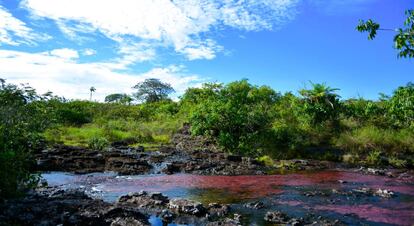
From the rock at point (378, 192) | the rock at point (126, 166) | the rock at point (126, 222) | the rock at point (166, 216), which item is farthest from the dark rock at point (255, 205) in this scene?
the rock at point (126, 166)

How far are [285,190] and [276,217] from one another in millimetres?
4467

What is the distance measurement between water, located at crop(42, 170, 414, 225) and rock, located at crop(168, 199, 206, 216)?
83 centimetres

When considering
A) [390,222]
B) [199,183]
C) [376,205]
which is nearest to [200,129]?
[199,183]

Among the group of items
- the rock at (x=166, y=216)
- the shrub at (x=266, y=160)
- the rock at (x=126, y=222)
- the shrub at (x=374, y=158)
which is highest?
the shrub at (x=374, y=158)

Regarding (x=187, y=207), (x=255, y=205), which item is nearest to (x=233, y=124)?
(x=255, y=205)

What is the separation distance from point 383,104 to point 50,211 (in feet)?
74.9

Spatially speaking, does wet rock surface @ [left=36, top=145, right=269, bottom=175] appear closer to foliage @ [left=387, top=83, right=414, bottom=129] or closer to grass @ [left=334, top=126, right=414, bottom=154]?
grass @ [left=334, top=126, right=414, bottom=154]

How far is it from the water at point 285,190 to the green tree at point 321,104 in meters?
6.91

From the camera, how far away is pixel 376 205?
12555 millimetres

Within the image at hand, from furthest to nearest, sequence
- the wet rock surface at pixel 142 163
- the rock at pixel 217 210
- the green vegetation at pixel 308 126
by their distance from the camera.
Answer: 1. the green vegetation at pixel 308 126
2. the wet rock surface at pixel 142 163
3. the rock at pixel 217 210

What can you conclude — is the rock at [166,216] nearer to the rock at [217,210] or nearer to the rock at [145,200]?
the rock at [145,200]

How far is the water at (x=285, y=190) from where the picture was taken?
38.0 ft

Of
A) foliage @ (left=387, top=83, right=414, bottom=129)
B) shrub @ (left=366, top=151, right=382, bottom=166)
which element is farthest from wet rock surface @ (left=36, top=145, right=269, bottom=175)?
foliage @ (left=387, top=83, right=414, bottom=129)

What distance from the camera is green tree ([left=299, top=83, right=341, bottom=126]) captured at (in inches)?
1035
